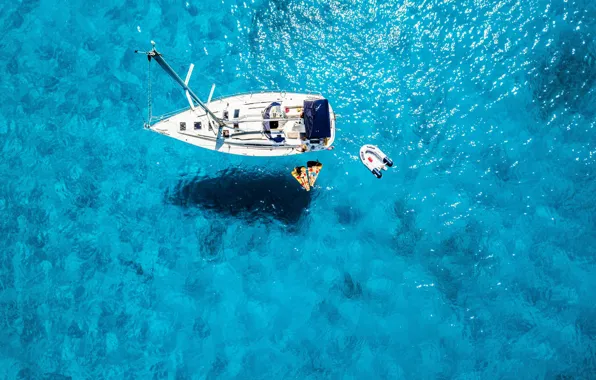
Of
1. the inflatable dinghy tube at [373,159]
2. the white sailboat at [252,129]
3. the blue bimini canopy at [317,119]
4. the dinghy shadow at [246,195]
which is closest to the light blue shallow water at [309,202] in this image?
the dinghy shadow at [246,195]

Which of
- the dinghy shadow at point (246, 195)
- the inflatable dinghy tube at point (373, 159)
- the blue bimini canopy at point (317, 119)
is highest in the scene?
the blue bimini canopy at point (317, 119)

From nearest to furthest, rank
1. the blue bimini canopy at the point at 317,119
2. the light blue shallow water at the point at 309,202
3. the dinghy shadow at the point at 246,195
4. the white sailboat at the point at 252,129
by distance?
the blue bimini canopy at the point at 317,119 < the white sailboat at the point at 252,129 < the light blue shallow water at the point at 309,202 < the dinghy shadow at the point at 246,195

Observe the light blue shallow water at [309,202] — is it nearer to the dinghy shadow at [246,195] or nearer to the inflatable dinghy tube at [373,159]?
the dinghy shadow at [246,195]

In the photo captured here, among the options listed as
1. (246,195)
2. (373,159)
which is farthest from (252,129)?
(373,159)

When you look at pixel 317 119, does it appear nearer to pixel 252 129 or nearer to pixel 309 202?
pixel 252 129

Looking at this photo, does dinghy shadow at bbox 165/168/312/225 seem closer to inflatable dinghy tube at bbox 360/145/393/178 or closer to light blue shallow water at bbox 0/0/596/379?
light blue shallow water at bbox 0/0/596/379
